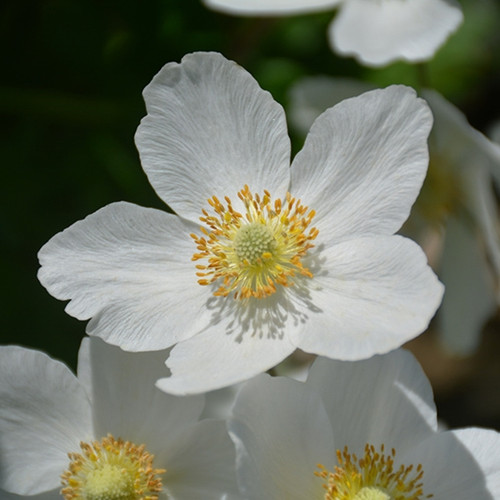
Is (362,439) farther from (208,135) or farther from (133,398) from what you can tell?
(208,135)

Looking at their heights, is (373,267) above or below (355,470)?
above

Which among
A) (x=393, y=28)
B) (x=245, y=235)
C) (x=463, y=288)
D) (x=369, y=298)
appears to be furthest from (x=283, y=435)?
(x=393, y=28)

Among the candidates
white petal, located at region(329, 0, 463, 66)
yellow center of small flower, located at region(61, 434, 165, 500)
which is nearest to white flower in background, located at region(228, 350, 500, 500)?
yellow center of small flower, located at region(61, 434, 165, 500)

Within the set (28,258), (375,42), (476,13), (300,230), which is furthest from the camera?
(476,13)

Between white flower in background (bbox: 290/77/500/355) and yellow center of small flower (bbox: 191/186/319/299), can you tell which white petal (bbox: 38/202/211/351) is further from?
white flower in background (bbox: 290/77/500/355)

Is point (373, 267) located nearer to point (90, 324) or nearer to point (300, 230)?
point (300, 230)

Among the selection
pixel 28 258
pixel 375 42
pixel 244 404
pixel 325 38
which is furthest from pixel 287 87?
pixel 244 404

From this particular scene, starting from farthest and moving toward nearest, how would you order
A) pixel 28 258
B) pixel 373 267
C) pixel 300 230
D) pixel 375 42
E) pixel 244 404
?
pixel 28 258
pixel 375 42
pixel 300 230
pixel 373 267
pixel 244 404
